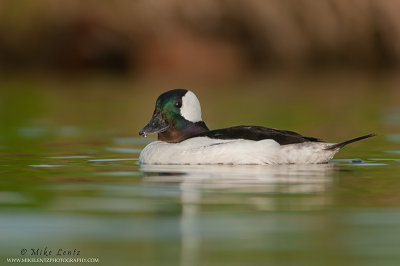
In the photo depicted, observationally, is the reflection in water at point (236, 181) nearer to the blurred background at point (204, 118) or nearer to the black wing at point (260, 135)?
the blurred background at point (204, 118)

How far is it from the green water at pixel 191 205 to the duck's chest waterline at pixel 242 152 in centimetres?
16

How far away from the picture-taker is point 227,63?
→ 35750 millimetres

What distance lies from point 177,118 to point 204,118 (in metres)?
6.58

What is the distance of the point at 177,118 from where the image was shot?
401 inches

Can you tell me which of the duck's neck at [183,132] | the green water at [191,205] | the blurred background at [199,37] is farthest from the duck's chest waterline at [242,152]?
the blurred background at [199,37]

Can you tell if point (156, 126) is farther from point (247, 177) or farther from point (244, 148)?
point (247, 177)

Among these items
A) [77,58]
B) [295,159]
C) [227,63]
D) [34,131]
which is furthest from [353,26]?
[295,159]

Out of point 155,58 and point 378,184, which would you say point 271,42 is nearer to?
point 155,58

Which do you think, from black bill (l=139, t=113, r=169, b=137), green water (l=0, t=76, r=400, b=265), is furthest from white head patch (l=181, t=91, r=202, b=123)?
green water (l=0, t=76, r=400, b=265)

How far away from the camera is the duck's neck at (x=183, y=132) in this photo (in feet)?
33.4

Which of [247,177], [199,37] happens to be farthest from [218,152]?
[199,37]

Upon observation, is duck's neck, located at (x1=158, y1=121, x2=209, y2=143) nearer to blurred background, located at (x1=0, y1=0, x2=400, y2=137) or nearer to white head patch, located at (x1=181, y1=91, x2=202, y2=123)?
white head patch, located at (x1=181, y1=91, x2=202, y2=123)

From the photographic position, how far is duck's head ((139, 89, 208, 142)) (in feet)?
33.4

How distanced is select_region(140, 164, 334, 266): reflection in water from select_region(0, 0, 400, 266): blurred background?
2 centimetres
